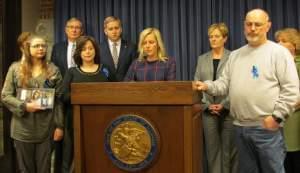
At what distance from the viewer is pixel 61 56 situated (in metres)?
3.34

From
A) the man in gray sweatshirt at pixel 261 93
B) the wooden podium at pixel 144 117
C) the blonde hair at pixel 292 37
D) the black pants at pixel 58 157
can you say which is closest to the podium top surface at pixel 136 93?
the wooden podium at pixel 144 117

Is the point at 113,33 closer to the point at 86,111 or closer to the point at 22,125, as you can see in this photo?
the point at 22,125

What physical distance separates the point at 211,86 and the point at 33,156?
1.38m

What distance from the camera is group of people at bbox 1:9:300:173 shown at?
7.55 feet

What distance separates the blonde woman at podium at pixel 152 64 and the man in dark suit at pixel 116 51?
467 mm

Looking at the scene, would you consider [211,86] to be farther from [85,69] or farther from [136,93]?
[85,69]

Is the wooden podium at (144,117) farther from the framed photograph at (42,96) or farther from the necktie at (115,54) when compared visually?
the necktie at (115,54)

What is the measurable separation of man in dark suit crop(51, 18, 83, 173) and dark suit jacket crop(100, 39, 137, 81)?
0.89 feet

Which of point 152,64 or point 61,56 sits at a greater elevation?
point 61,56

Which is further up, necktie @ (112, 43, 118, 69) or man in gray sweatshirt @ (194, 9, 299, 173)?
necktie @ (112, 43, 118, 69)

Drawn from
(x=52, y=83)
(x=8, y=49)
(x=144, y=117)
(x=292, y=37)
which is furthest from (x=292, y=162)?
(x=8, y=49)

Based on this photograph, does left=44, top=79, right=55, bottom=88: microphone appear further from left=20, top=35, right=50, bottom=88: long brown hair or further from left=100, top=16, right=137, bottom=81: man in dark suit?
left=100, top=16, right=137, bottom=81: man in dark suit

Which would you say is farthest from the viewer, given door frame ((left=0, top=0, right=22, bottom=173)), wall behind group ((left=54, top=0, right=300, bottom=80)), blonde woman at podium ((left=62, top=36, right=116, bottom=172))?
door frame ((left=0, top=0, right=22, bottom=173))

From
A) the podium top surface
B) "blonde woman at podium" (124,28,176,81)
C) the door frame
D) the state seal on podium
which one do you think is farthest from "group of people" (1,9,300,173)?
the door frame
